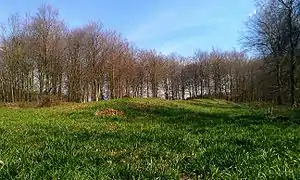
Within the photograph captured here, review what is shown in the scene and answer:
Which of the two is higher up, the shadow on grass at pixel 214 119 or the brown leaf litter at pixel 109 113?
the brown leaf litter at pixel 109 113

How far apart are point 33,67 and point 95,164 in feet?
187

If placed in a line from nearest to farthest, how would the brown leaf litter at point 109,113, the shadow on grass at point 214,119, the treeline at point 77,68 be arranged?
the shadow on grass at point 214,119 → the brown leaf litter at point 109,113 → the treeline at point 77,68

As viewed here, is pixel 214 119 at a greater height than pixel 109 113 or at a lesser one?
lesser

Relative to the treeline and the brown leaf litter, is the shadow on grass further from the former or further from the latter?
the treeline

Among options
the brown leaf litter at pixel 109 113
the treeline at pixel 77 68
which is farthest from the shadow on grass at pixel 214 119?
the treeline at pixel 77 68

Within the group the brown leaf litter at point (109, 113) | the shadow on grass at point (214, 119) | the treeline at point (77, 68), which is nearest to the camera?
the shadow on grass at point (214, 119)

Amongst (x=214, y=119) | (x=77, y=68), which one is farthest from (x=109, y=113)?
(x=77, y=68)

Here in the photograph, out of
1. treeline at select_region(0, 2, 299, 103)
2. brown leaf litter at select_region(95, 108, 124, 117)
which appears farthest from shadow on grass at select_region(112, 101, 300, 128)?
treeline at select_region(0, 2, 299, 103)

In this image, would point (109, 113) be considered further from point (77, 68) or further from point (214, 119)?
point (77, 68)

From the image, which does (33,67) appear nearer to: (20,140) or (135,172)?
(20,140)

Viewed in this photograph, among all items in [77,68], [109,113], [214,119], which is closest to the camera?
[214,119]

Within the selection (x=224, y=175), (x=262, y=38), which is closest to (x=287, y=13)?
(x=262, y=38)

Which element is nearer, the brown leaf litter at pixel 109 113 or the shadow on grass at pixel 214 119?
the shadow on grass at pixel 214 119

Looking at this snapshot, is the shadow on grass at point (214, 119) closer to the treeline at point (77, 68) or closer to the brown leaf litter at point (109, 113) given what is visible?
the brown leaf litter at point (109, 113)
